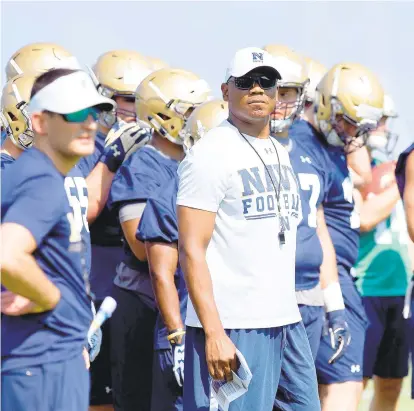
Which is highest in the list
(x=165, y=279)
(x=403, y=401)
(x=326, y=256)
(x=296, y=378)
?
(x=326, y=256)

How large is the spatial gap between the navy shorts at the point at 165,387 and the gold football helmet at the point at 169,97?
127cm

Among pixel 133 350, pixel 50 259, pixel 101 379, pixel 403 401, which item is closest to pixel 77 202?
pixel 50 259

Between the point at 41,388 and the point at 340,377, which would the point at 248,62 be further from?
the point at 340,377

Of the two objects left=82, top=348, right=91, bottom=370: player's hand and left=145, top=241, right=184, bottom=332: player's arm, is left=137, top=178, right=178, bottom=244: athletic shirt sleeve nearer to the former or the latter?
left=145, top=241, right=184, bottom=332: player's arm

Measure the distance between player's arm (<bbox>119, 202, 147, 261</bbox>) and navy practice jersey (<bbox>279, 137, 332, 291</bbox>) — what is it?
785mm

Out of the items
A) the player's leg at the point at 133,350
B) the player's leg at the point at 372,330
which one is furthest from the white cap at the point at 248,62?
the player's leg at the point at 372,330

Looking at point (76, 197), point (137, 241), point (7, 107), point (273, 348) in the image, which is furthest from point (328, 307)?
point (76, 197)

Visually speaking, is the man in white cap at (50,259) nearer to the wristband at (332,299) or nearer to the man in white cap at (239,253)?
the man in white cap at (239,253)

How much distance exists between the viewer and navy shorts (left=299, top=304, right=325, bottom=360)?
20.7 ft

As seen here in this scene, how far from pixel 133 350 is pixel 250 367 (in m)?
1.50

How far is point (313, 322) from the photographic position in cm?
636

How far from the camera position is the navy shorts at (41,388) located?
4.06 meters

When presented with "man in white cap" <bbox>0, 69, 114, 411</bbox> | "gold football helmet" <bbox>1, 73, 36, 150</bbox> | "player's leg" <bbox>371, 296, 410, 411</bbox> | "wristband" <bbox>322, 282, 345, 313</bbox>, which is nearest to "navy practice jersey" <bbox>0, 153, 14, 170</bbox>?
"gold football helmet" <bbox>1, 73, 36, 150</bbox>

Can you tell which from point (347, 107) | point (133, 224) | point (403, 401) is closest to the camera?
point (133, 224)
